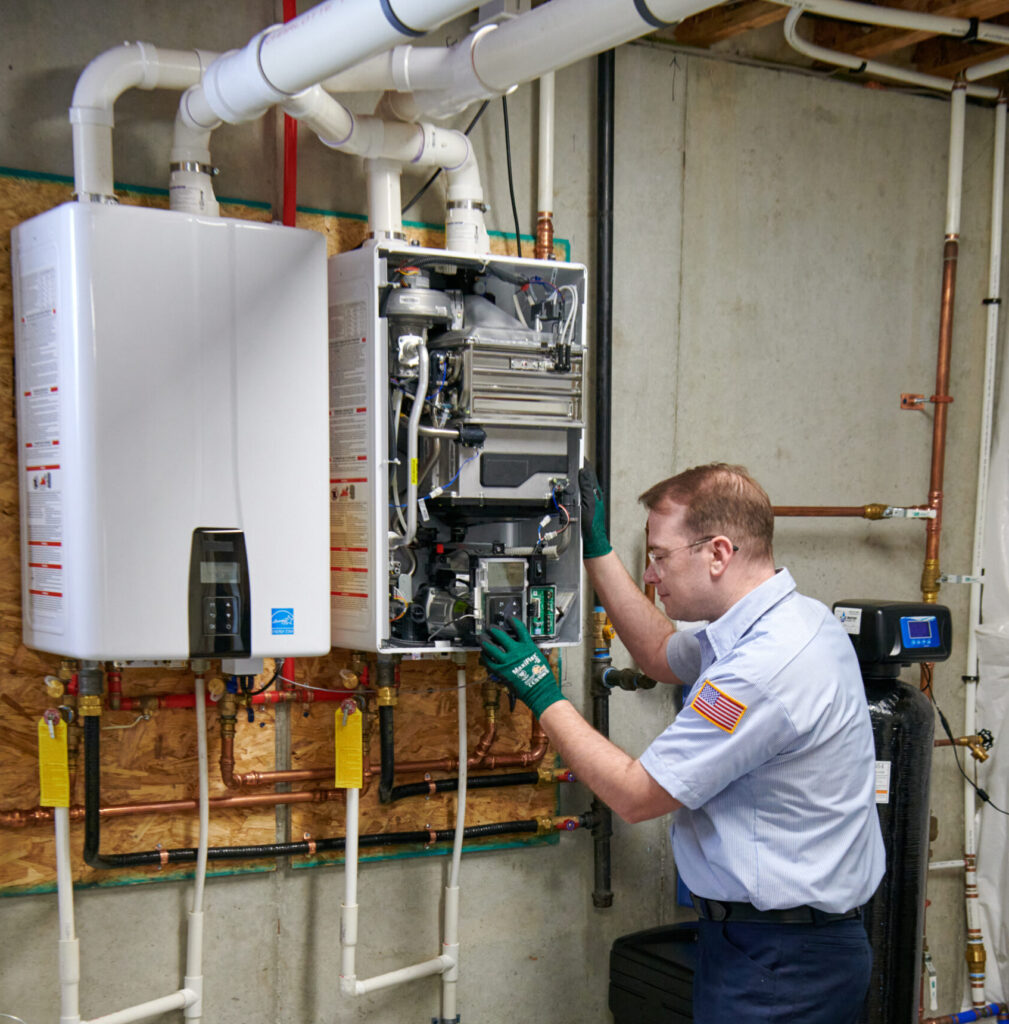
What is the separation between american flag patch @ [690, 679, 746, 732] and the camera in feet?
5.93

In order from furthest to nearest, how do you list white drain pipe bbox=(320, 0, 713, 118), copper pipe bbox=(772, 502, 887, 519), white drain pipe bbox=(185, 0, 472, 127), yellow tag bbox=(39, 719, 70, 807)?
1. copper pipe bbox=(772, 502, 887, 519)
2. yellow tag bbox=(39, 719, 70, 807)
3. white drain pipe bbox=(320, 0, 713, 118)
4. white drain pipe bbox=(185, 0, 472, 127)

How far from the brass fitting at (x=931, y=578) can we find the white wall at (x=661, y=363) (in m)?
0.07

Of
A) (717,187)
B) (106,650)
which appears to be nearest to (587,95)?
(717,187)

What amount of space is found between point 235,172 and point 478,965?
6.36 feet

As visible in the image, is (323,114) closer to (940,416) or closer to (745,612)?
(745,612)

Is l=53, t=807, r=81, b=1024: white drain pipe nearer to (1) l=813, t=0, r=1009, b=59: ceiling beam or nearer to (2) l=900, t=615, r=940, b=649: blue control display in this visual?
(2) l=900, t=615, r=940, b=649: blue control display

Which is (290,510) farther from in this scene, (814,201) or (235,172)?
(814,201)

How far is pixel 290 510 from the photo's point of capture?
2.09 metres

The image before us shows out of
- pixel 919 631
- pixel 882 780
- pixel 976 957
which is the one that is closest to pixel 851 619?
pixel 919 631

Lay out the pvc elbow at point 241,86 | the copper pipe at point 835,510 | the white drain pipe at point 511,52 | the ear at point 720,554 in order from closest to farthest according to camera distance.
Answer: the white drain pipe at point 511,52 < the pvc elbow at point 241,86 < the ear at point 720,554 < the copper pipe at point 835,510

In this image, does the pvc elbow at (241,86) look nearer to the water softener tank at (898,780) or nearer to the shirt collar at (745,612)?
the shirt collar at (745,612)

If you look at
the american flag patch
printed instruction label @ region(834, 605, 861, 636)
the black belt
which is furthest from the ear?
printed instruction label @ region(834, 605, 861, 636)

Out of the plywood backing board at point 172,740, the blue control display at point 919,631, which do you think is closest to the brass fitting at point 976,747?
the blue control display at point 919,631

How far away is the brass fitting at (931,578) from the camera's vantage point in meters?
3.19
